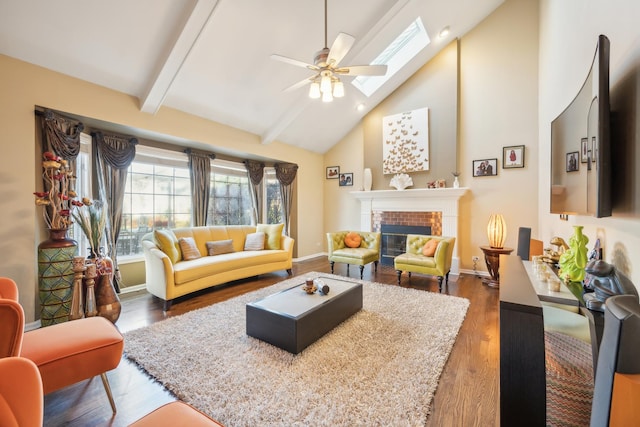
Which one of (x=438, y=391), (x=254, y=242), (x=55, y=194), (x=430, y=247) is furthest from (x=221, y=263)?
(x=430, y=247)

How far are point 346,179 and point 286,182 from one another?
1.49 metres

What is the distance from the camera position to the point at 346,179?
643cm

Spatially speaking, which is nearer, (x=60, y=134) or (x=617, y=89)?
(x=617, y=89)

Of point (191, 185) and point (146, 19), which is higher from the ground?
point (146, 19)

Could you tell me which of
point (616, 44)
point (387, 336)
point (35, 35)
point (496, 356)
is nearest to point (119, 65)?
point (35, 35)

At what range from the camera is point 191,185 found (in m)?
4.66

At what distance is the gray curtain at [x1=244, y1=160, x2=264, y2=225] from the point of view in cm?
564

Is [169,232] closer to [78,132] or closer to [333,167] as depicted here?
[78,132]

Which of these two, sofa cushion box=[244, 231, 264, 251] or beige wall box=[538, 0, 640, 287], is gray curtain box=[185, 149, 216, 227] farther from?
beige wall box=[538, 0, 640, 287]

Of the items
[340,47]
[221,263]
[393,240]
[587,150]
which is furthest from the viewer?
[393,240]

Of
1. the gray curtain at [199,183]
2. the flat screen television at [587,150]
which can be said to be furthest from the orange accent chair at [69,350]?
the gray curtain at [199,183]

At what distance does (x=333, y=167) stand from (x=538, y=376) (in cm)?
592

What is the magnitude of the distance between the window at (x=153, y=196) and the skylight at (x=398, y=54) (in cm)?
355

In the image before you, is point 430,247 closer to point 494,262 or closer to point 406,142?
point 494,262
